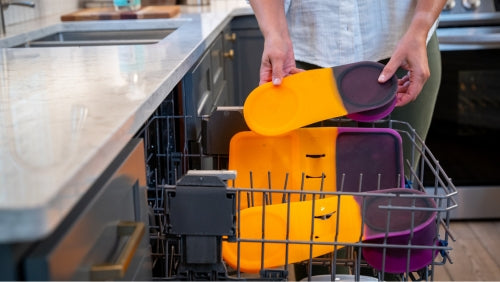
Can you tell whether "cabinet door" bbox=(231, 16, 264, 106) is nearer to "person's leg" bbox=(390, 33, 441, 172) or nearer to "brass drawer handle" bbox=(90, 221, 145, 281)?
"person's leg" bbox=(390, 33, 441, 172)

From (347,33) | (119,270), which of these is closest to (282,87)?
(347,33)

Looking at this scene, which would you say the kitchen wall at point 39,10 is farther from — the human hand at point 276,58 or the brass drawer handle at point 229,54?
the human hand at point 276,58

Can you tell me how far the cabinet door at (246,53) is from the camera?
2.36 m

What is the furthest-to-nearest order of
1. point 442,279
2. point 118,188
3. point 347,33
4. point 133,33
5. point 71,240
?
point 133,33 < point 442,279 < point 347,33 < point 118,188 < point 71,240

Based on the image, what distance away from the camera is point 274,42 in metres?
1.15

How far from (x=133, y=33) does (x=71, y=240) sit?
5.22 ft

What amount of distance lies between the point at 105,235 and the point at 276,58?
1.92ft

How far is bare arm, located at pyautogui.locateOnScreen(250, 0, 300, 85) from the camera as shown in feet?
3.68

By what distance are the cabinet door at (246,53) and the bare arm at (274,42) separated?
1106 mm

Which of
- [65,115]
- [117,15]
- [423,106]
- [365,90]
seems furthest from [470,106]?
[65,115]

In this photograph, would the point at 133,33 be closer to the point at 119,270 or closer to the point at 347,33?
the point at 347,33

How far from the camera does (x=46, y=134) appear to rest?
65 centimetres

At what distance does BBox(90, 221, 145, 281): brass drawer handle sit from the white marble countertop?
81 millimetres

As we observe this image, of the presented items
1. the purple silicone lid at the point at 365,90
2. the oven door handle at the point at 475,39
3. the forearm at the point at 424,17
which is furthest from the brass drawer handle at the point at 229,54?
the purple silicone lid at the point at 365,90
